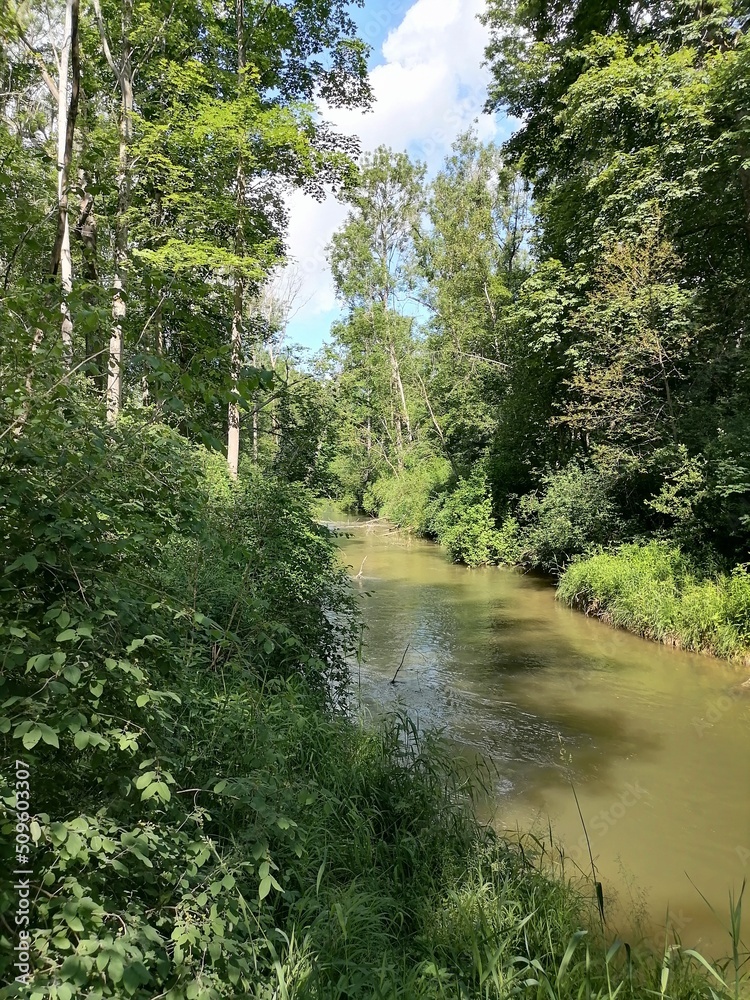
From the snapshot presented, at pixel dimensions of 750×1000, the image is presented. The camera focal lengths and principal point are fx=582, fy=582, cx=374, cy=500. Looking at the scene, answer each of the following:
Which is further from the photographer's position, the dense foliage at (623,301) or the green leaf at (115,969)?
the dense foliage at (623,301)

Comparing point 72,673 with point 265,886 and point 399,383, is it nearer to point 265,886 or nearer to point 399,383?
point 265,886

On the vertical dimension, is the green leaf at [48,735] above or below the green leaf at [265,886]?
above

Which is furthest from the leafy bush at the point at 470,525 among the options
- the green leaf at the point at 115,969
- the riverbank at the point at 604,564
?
the green leaf at the point at 115,969

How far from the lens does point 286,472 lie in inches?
288

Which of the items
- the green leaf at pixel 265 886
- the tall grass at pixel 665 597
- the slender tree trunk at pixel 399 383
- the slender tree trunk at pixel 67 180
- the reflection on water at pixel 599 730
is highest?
the slender tree trunk at pixel 399 383

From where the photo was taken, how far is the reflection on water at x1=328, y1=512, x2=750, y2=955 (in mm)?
4508

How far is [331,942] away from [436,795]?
5.55ft

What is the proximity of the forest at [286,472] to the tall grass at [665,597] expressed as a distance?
0.07 metres

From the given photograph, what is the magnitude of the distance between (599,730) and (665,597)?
159 inches

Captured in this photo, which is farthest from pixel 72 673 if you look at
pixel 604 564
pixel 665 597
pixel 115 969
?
pixel 604 564

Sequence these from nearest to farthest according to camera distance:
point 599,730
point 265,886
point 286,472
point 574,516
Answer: point 265,886, point 599,730, point 286,472, point 574,516

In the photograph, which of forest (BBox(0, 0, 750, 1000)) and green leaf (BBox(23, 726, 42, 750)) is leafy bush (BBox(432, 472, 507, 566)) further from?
green leaf (BBox(23, 726, 42, 750))

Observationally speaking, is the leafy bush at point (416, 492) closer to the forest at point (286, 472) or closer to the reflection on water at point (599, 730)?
the forest at point (286, 472)

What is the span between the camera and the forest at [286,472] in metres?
1.99
